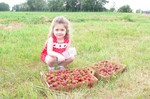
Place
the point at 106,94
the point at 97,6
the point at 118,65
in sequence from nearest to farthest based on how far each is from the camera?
the point at 106,94 < the point at 118,65 < the point at 97,6

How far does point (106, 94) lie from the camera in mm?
3242

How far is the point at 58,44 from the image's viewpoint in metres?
4.17

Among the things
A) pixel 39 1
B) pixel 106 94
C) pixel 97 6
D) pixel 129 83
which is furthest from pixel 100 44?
pixel 39 1

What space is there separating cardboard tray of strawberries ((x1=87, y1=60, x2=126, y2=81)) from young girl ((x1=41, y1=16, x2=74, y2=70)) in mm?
449

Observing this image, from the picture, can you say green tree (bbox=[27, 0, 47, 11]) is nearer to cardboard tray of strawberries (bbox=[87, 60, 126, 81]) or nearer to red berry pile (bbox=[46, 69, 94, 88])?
cardboard tray of strawberries (bbox=[87, 60, 126, 81])

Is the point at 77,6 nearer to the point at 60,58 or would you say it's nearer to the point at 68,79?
the point at 60,58

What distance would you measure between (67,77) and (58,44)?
85 cm

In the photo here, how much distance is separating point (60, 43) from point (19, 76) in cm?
81

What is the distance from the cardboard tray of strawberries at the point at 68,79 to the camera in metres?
3.22

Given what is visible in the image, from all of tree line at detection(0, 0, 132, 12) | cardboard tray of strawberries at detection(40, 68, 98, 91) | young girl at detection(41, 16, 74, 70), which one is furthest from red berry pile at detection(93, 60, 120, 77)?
tree line at detection(0, 0, 132, 12)

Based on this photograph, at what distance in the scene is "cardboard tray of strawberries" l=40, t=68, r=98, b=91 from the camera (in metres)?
3.22

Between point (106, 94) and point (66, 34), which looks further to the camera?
point (66, 34)

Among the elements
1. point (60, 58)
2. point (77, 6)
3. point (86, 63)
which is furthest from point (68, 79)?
point (77, 6)

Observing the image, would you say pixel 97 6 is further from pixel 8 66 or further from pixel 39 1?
pixel 8 66
